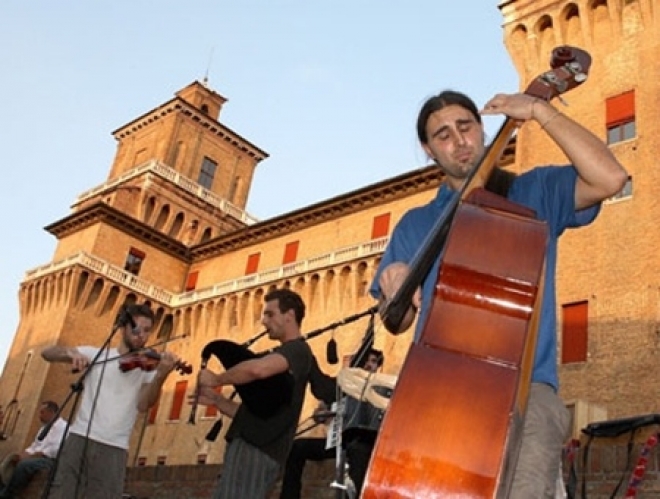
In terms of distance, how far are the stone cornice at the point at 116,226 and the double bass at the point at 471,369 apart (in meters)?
32.9

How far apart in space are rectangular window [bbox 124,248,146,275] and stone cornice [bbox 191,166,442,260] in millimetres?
2878

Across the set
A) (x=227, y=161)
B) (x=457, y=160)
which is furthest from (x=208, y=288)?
(x=457, y=160)

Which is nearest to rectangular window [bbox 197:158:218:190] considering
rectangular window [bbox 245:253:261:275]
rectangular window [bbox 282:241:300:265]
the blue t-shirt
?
rectangular window [bbox 245:253:261:275]

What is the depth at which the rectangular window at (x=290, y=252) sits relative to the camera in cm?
3122

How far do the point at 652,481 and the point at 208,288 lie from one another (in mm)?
29020

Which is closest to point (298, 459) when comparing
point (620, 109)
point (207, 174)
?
point (620, 109)

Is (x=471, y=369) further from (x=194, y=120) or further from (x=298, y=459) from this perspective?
(x=194, y=120)

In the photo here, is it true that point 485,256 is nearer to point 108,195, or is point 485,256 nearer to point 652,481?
point 652,481

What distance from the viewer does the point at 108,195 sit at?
1501 inches

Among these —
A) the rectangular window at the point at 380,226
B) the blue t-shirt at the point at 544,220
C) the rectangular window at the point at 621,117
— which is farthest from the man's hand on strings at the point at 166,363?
the rectangular window at the point at 380,226

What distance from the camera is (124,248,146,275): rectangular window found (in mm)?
34031

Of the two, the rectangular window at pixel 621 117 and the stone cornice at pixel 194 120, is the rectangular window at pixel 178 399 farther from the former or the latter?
the rectangular window at pixel 621 117

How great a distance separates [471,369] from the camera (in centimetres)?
170

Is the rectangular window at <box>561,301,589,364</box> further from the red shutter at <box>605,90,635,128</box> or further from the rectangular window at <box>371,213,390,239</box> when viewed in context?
the rectangular window at <box>371,213,390,239</box>
